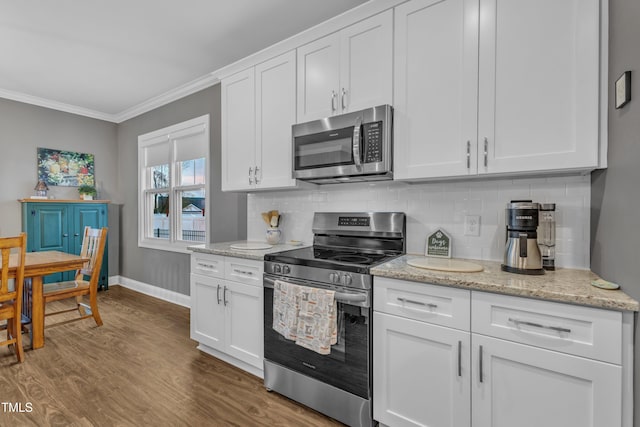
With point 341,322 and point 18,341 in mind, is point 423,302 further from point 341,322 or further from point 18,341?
point 18,341

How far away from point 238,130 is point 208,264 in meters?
1.20

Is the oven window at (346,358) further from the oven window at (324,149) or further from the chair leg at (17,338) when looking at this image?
the chair leg at (17,338)

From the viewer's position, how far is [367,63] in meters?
2.07

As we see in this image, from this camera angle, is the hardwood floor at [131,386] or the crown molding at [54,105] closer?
the hardwood floor at [131,386]

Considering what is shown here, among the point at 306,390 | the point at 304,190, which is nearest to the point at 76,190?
the point at 304,190

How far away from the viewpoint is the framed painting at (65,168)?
4285 millimetres

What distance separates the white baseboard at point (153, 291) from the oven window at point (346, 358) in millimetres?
2501

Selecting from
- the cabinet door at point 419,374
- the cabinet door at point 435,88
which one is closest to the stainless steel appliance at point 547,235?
the cabinet door at point 435,88

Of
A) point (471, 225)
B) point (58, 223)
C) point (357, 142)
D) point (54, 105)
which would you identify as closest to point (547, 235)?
point (471, 225)

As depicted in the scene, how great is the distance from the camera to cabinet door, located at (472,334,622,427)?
1.17m

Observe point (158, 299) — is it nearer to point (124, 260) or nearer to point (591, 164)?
point (124, 260)

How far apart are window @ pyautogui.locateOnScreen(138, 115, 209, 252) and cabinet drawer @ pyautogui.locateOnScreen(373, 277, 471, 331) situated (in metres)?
2.66

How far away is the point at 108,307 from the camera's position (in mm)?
3939

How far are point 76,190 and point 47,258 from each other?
6.40ft
